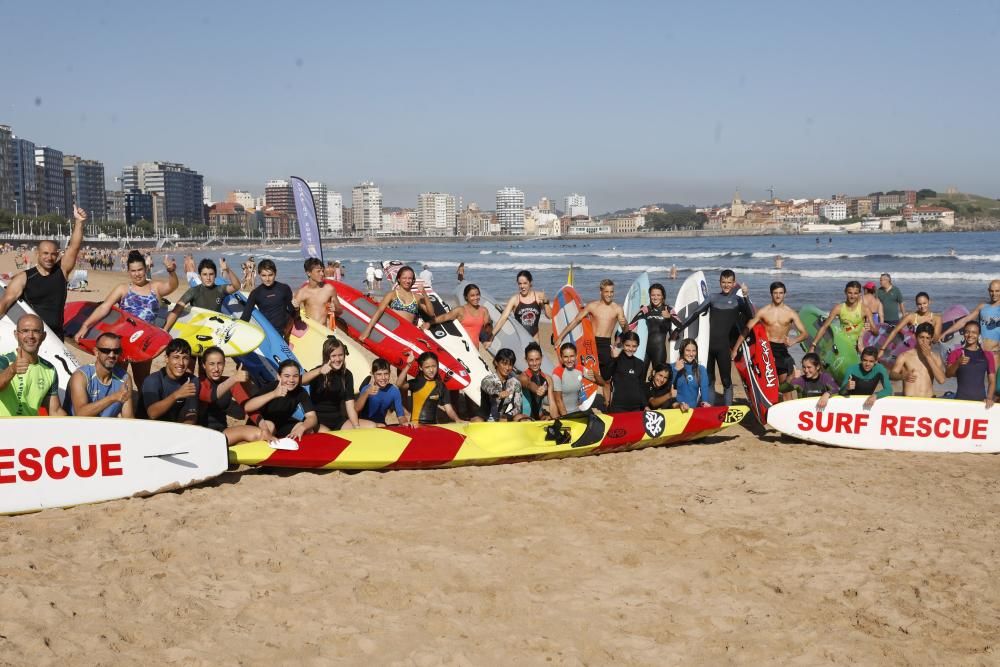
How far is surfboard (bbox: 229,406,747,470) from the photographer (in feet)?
19.4

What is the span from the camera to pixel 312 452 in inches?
232

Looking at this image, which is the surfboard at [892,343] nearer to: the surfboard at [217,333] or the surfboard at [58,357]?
the surfboard at [217,333]

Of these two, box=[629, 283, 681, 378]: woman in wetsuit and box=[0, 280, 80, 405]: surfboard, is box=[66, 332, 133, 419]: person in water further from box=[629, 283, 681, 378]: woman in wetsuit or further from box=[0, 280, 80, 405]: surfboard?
box=[629, 283, 681, 378]: woman in wetsuit

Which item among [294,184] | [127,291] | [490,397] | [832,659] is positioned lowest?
[832,659]

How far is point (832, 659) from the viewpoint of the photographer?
12.1ft

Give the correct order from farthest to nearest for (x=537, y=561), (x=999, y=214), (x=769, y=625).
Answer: (x=999, y=214), (x=537, y=561), (x=769, y=625)

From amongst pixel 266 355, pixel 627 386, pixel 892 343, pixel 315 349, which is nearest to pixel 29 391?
pixel 266 355

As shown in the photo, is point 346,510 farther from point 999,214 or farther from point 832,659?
point 999,214

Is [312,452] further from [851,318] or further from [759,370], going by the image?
[851,318]

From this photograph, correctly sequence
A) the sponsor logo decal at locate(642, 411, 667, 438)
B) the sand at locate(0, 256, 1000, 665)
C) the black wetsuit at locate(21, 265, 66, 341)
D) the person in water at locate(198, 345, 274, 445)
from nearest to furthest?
the sand at locate(0, 256, 1000, 665), the person in water at locate(198, 345, 274, 445), the black wetsuit at locate(21, 265, 66, 341), the sponsor logo decal at locate(642, 411, 667, 438)

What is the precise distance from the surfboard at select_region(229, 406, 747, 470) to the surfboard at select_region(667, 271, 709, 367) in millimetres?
1094

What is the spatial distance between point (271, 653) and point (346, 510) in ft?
5.96

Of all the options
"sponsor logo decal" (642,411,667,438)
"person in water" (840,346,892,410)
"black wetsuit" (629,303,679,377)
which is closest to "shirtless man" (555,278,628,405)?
"black wetsuit" (629,303,679,377)

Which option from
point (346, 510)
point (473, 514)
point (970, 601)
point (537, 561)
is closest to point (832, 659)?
point (970, 601)
